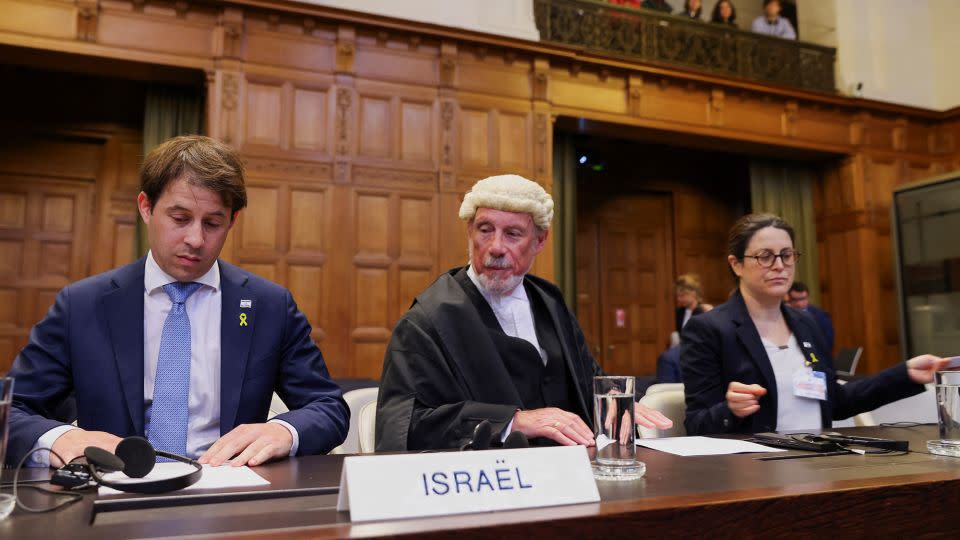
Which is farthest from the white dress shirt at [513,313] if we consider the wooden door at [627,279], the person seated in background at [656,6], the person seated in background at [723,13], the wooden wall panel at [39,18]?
the person seated in background at [723,13]

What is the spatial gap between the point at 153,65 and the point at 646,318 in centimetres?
689

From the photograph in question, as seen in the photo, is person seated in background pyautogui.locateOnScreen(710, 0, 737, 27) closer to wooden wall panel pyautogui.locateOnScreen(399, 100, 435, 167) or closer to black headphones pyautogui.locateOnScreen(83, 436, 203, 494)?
wooden wall panel pyautogui.locateOnScreen(399, 100, 435, 167)

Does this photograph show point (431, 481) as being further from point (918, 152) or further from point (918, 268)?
point (918, 152)

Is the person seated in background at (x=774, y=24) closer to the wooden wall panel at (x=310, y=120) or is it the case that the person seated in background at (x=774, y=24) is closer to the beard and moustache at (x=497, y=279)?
the wooden wall panel at (x=310, y=120)

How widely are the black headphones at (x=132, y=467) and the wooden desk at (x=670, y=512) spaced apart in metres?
0.07

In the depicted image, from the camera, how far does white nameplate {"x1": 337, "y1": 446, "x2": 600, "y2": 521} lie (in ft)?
3.05

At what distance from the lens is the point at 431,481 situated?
38.1 inches

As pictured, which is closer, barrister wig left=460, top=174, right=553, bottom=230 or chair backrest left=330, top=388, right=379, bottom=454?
barrister wig left=460, top=174, right=553, bottom=230

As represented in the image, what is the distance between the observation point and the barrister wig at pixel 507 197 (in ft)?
6.89

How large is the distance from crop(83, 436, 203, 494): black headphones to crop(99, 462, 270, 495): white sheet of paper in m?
0.01

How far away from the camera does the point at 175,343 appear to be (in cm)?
177

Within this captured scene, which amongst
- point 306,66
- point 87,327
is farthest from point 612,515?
point 306,66

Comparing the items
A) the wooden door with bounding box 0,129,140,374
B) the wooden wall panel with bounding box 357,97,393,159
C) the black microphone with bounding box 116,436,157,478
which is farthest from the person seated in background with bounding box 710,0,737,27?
the black microphone with bounding box 116,436,157,478

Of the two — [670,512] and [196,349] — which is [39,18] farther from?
[670,512]
